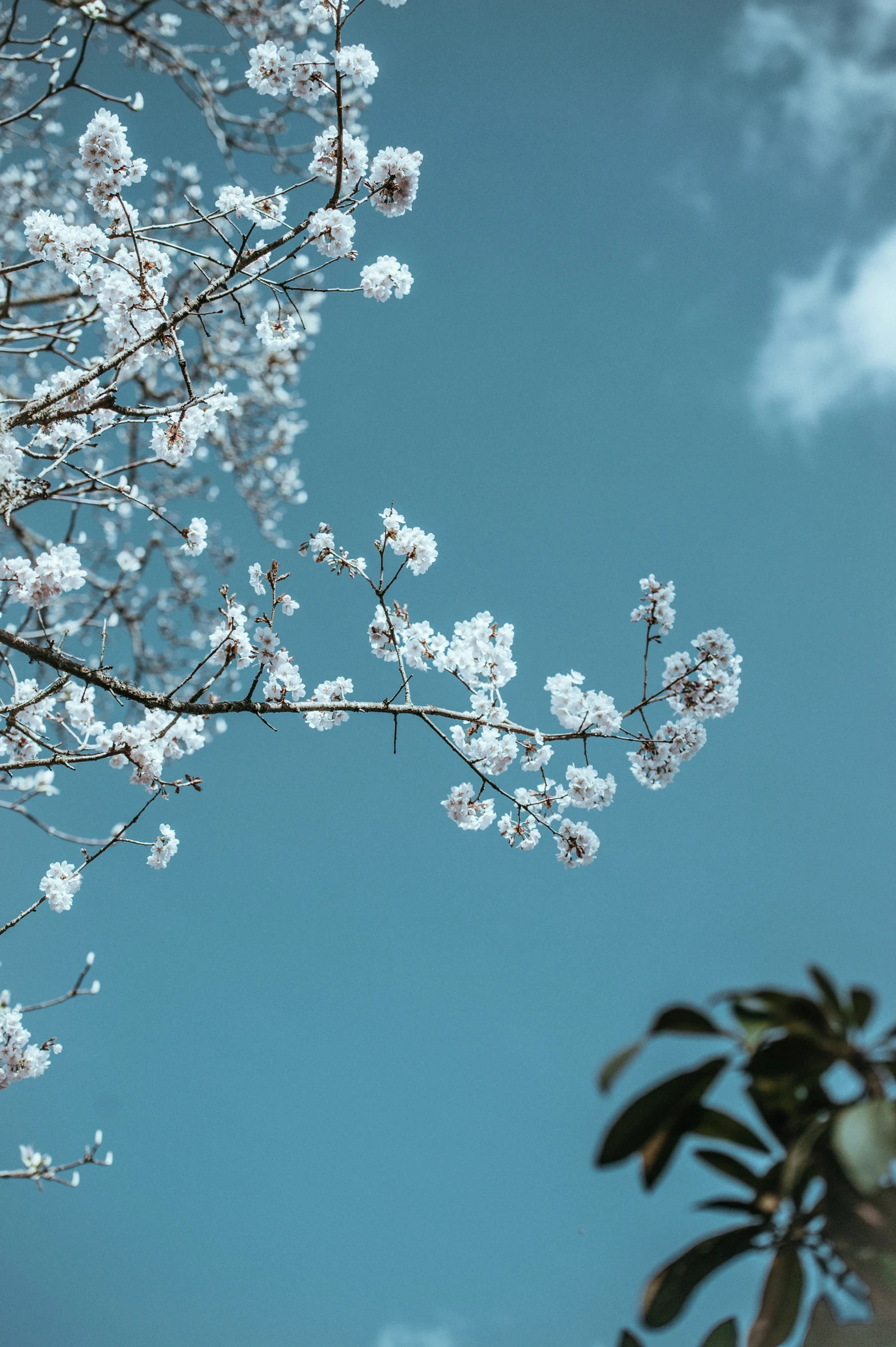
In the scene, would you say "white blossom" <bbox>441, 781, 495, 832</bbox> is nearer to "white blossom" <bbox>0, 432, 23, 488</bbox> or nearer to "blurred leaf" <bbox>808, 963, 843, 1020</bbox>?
"white blossom" <bbox>0, 432, 23, 488</bbox>

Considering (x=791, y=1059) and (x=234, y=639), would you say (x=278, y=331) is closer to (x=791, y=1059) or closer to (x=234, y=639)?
(x=234, y=639)

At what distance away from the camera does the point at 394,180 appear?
313cm

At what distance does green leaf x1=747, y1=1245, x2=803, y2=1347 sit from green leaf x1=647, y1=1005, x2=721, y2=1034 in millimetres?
227

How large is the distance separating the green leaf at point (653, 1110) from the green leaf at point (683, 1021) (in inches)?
2.2

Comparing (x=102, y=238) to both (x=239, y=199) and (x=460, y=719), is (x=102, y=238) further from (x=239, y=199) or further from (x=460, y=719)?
(x=460, y=719)

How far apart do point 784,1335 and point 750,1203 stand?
0.37ft

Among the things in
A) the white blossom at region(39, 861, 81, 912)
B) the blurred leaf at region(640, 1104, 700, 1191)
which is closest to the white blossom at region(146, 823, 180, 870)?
the white blossom at region(39, 861, 81, 912)

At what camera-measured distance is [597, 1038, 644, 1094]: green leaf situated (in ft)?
1.82

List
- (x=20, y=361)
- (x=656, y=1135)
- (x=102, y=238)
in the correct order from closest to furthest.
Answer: (x=656, y=1135)
(x=102, y=238)
(x=20, y=361)

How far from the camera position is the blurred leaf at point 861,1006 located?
1.97 ft

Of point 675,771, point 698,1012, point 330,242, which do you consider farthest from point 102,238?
point 698,1012

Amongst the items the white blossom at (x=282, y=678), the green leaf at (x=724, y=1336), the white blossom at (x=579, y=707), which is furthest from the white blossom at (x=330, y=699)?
the green leaf at (x=724, y=1336)

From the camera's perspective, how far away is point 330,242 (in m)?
3.08

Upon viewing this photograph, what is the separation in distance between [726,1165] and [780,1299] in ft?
0.32
